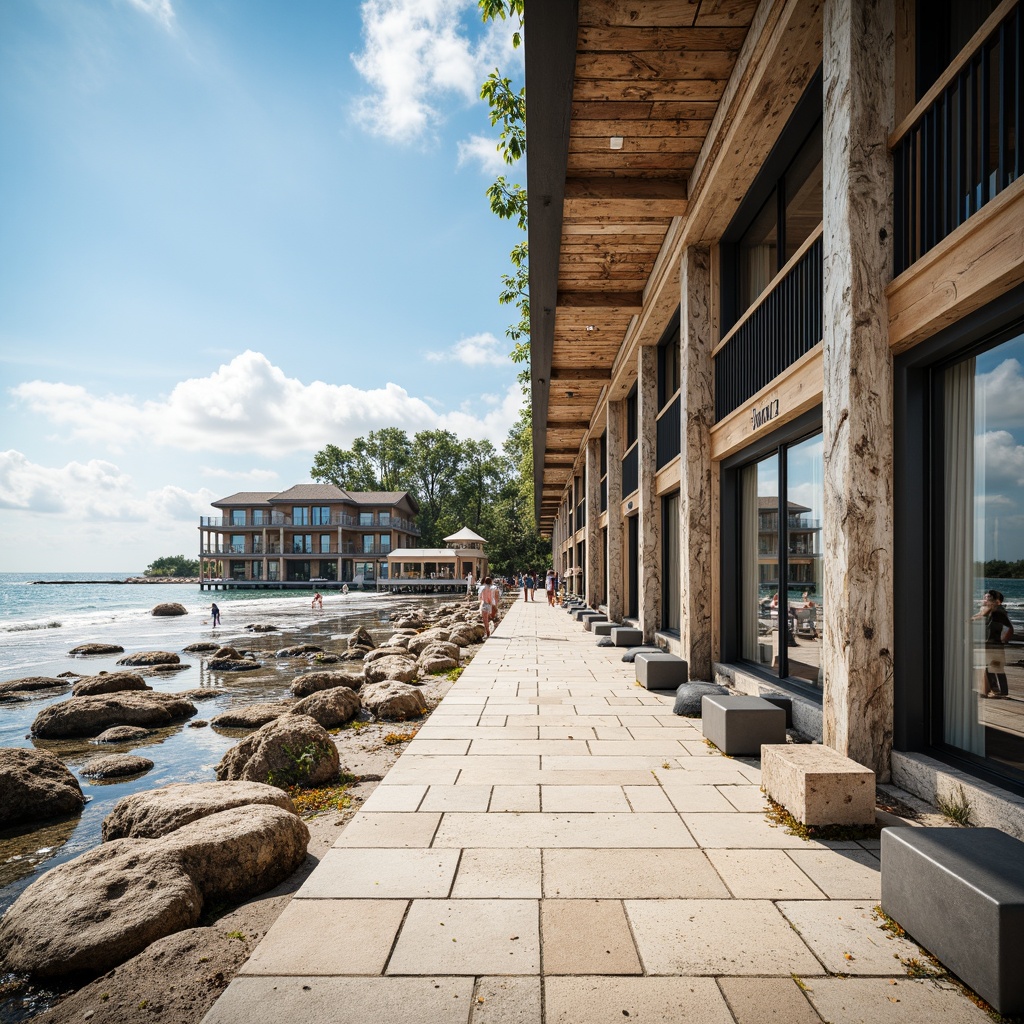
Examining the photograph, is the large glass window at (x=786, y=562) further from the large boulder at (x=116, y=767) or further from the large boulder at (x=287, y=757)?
the large boulder at (x=116, y=767)

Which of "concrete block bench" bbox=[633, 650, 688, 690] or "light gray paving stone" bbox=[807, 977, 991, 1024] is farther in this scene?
"concrete block bench" bbox=[633, 650, 688, 690]

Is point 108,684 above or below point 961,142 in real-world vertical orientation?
below

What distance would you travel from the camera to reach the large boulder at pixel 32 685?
489 inches

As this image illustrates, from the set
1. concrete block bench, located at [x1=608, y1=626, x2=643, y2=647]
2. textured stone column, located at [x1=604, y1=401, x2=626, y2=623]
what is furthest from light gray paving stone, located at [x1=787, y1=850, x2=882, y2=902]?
textured stone column, located at [x1=604, y1=401, x2=626, y2=623]

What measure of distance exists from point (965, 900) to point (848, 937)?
1.90 ft

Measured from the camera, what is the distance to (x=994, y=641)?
380 cm

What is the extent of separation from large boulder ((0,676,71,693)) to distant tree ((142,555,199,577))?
4661 inches

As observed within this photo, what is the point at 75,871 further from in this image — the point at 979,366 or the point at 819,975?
the point at 979,366

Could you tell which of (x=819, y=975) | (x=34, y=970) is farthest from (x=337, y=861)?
(x=819, y=975)

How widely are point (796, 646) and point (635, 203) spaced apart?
525 centimetres

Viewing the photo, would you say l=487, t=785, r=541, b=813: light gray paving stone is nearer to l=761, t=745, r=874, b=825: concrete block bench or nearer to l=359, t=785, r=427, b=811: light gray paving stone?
l=359, t=785, r=427, b=811: light gray paving stone

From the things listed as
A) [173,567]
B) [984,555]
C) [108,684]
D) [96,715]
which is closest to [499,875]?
[984,555]

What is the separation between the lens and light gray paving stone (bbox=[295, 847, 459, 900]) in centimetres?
313

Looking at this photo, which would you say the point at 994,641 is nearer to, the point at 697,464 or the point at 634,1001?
the point at 634,1001
